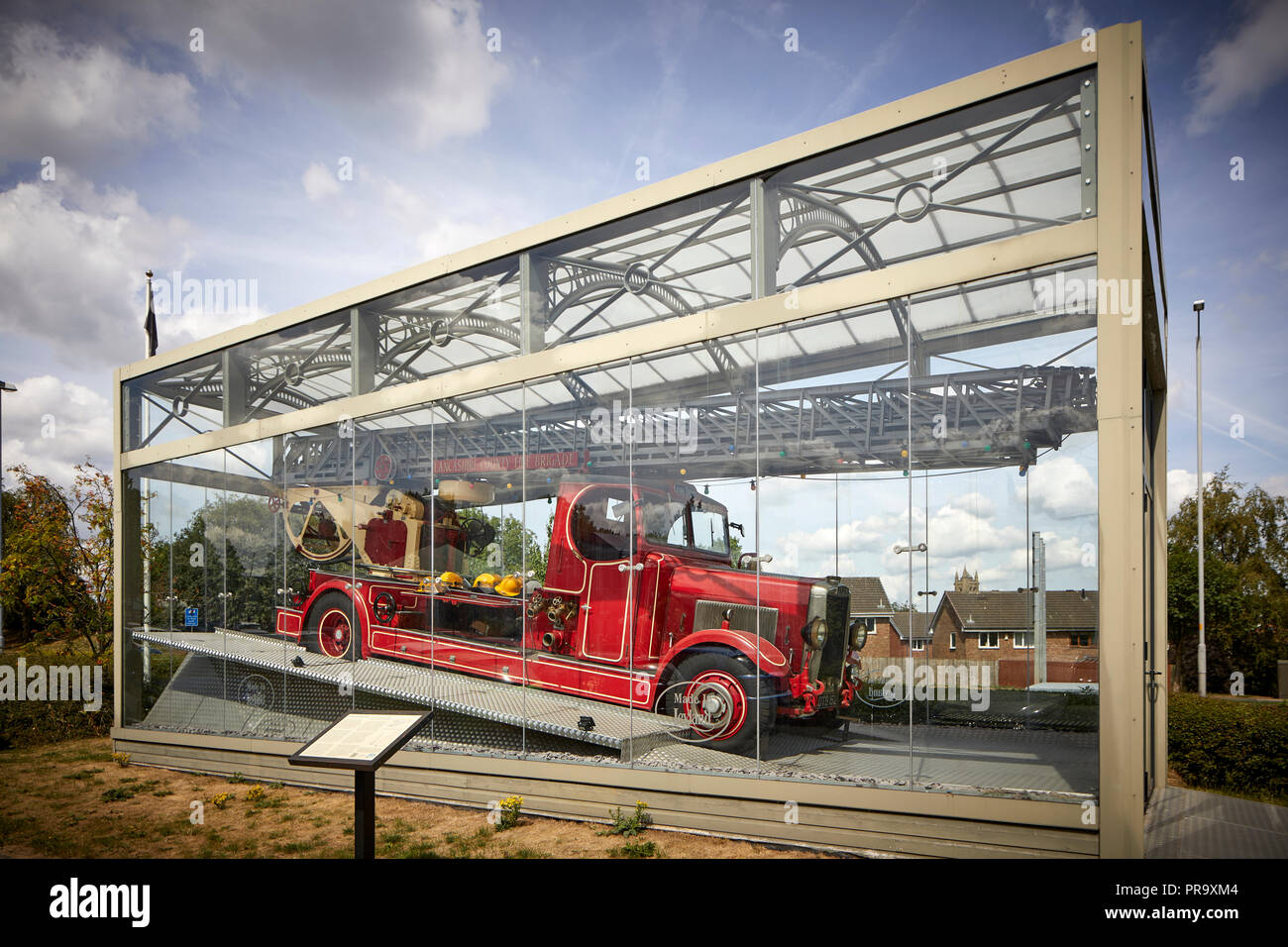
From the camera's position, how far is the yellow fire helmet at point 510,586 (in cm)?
793

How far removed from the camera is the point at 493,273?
8641 mm

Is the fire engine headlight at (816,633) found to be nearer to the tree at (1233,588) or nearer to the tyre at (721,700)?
the tyre at (721,700)

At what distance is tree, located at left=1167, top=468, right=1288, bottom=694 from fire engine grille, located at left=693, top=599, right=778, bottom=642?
19077 millimetres

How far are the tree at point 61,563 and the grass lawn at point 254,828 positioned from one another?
6.76 metres

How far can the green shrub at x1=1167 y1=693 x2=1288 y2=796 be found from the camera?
8.52 m

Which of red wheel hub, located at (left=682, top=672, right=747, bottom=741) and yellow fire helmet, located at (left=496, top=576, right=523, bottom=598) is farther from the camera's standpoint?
yellow fire helmet, located at (left=496, top=576, right=523, bottom=598)

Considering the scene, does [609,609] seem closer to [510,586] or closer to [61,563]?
[510,586]

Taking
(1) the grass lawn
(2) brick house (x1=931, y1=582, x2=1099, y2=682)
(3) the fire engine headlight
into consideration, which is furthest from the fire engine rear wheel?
(2) brick house (x1=931, y1=582, x2=1099, y2=682)

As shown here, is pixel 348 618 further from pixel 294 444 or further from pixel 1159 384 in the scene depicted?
pixel 1159 384

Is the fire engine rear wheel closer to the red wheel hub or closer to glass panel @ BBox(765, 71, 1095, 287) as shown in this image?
the red wheel hub

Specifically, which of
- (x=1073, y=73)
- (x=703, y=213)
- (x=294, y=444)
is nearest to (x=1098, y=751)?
(x=1073, y=73)

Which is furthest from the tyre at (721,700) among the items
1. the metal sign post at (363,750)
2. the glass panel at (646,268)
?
the glass panel at (646,268)

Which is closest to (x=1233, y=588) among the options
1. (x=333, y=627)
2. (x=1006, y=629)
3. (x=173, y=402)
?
(x=1006, y=629)
